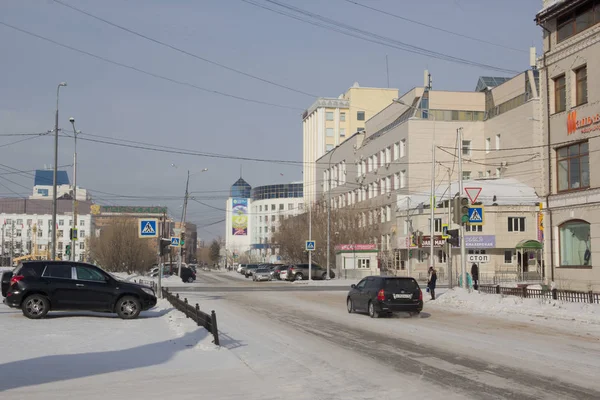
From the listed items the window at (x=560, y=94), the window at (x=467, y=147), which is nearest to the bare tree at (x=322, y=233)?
the window at (x=467, y=147)

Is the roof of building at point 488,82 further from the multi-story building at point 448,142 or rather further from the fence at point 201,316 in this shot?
the fence at point 201,316

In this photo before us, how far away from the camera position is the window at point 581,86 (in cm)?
3250

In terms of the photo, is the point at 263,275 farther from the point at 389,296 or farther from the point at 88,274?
the point at 88,274

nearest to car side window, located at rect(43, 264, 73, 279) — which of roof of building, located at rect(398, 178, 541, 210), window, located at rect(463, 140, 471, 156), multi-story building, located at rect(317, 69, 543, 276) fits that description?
roof of building, located at rect(398, 178, 541, 210)

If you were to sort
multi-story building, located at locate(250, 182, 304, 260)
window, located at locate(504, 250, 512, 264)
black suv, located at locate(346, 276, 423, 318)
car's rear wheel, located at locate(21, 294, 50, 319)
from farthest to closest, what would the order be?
multi-story building, located at locate(250, 182, 304, 260) → window, located at locate(504, 250, 512, 264) → black suv, located at locate(346, 276, 423, 318) → car's rear wheel, located at locate(21, 294, 50, 319)

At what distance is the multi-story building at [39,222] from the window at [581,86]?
449 feet

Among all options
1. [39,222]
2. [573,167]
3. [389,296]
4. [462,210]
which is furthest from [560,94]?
[39,222]

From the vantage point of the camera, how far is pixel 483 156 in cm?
8456

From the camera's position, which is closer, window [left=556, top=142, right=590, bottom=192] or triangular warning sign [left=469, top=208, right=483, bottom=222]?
triangular warning sign [left=469, top=208, right=483, bottom=222]

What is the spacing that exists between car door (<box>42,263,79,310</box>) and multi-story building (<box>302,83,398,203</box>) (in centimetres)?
11408

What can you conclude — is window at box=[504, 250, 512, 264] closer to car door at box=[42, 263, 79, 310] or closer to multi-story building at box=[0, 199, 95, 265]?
car door at box=[42, 263, 79, 310]

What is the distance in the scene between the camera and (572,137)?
3316cm

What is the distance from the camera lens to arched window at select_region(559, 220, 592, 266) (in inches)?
1273

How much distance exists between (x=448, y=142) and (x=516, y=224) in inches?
694
